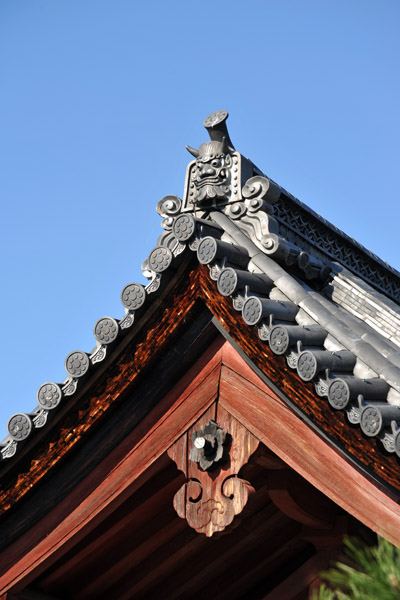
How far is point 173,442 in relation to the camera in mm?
4988

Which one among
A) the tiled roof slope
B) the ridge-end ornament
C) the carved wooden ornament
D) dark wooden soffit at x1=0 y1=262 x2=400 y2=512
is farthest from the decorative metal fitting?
the ridge-end ornament

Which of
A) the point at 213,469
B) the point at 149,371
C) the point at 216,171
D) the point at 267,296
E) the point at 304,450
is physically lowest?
the point at 304,450

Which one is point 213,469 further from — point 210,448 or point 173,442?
A: point 173,442

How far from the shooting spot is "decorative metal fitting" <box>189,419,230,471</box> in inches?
187

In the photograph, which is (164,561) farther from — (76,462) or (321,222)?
(321,222)

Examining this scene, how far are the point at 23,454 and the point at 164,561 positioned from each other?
1.40m

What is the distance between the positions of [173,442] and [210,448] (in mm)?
289

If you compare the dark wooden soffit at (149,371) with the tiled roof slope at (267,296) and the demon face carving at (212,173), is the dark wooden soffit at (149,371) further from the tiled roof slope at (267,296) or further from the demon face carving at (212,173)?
the demon face carving at (212,173)

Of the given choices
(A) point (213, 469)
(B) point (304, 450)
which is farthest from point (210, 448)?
(B) point (304, 450)

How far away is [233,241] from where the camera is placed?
5.04 meters

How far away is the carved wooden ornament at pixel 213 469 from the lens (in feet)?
15.2

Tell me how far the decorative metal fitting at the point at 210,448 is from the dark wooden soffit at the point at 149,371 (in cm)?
47

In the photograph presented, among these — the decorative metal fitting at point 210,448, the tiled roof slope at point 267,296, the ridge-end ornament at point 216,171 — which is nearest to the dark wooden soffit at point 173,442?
the decorative metal fitting at point 210,448

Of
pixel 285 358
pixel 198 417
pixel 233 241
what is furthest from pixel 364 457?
pixel 233 241
